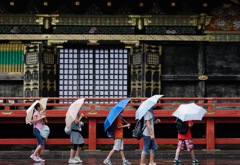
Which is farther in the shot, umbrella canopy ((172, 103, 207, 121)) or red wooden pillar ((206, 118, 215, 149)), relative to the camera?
red wooden pillar ((206, 118, 215, 149))

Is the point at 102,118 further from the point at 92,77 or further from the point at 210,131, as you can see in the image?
the point at 210,131

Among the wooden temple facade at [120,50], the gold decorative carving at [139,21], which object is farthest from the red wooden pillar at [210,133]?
the gold decorative carving at [139,21]

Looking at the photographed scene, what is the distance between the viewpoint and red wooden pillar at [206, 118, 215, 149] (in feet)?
89.6

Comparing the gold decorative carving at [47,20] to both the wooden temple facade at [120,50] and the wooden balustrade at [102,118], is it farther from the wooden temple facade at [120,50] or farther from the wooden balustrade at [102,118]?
the wooden balustrade at [102,118]

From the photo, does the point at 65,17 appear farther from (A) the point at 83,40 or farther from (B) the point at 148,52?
(B) the point at 148,52

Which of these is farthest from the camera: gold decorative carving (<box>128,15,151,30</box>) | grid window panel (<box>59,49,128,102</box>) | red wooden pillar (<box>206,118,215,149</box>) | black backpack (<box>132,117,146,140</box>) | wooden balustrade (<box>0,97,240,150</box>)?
grid window panel (<box>59,49,128,102</box>)

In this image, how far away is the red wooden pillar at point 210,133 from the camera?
27312mm

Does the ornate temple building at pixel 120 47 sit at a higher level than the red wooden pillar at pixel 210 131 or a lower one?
higher

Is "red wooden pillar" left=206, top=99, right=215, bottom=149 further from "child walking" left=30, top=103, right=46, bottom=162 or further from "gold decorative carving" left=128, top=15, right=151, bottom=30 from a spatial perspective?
"child walking" left=30, top=103, right=46, bottom=162

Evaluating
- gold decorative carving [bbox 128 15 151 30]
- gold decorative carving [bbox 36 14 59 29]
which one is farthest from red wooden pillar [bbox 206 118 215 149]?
gold decorative carving [bbox 36 14 59 29]

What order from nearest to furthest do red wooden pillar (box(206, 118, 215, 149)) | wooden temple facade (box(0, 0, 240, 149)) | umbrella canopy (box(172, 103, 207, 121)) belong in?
umbrella canopy (box(172, 103, 207, 121))
red wooden pillar (box(206, 118, 215, 149))
wooden temple facade (box(0, 0, 240, 149))

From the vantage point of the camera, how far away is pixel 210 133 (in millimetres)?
27359

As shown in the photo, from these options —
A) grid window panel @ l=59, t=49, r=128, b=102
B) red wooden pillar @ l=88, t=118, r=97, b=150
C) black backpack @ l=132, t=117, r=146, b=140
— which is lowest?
red wooden pillar @ l=88, t=118, r=97, b=150

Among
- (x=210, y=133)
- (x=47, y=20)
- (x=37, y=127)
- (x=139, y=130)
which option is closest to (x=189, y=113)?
(x=139, y=130)
